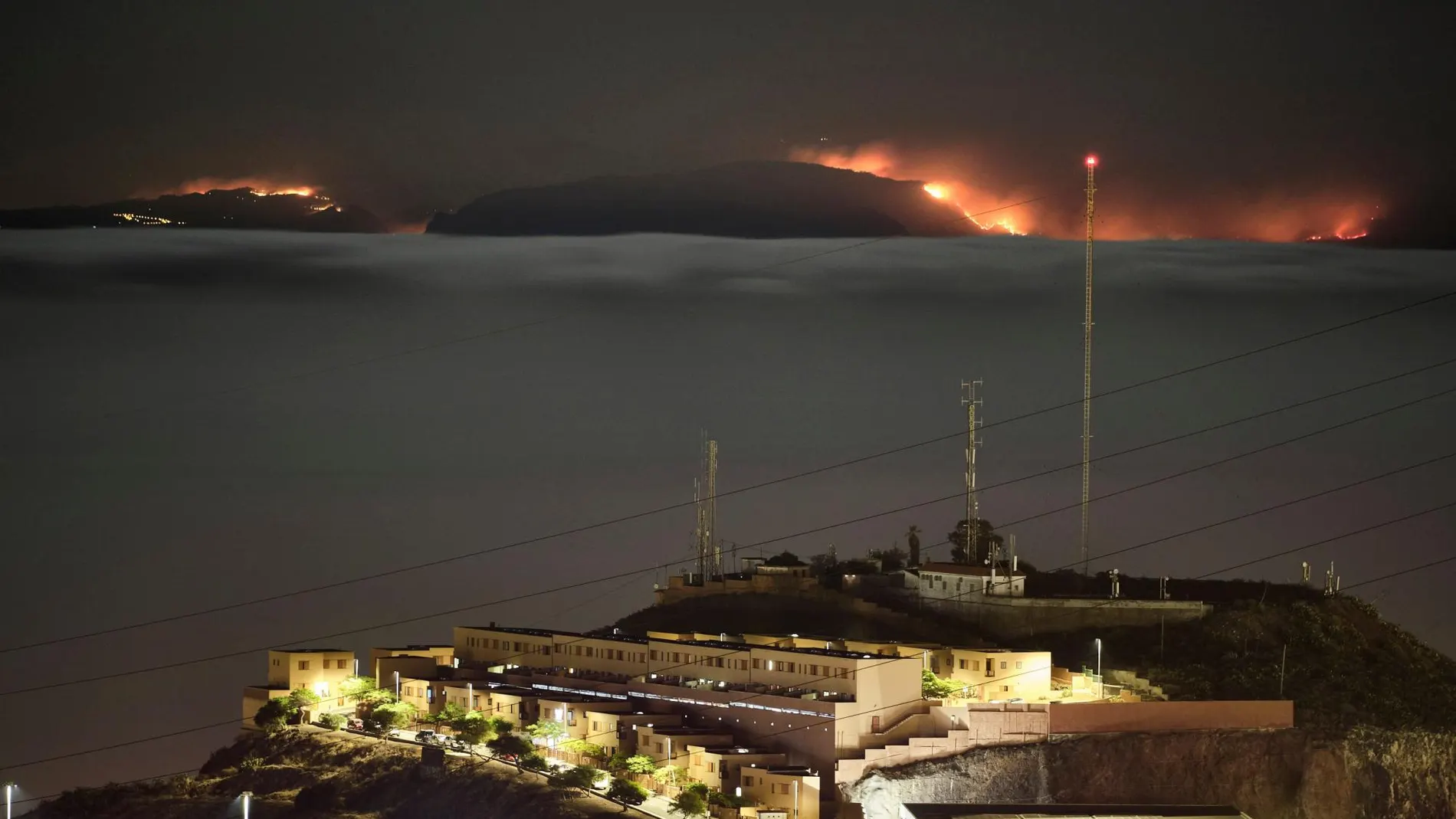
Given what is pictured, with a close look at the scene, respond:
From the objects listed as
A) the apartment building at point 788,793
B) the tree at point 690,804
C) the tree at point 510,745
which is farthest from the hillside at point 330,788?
the apartment building at point 788,793

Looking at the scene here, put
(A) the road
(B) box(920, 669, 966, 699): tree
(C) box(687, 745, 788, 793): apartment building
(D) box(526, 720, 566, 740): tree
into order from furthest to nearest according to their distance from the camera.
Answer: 1. (D) box(526, 720, 566, 740): tree
2. (B) box(920, 669, 966, 699): tree
3. (C) box(687, 745, 788, 793): apartment building
4. (A) the road

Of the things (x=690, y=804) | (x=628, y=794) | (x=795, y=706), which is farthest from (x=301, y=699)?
(x=690, y=804)

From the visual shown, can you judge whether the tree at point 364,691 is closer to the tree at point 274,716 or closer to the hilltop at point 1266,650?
the tree at point 274,716

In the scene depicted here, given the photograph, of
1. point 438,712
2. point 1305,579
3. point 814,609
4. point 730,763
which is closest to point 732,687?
point 730,763

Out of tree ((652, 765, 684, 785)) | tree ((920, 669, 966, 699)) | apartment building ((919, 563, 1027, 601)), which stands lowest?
tree ((652, 765, 684, 785))

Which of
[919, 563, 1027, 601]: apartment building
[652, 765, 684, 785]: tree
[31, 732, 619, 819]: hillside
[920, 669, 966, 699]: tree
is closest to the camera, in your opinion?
[652, 765, 684, 785]: tree

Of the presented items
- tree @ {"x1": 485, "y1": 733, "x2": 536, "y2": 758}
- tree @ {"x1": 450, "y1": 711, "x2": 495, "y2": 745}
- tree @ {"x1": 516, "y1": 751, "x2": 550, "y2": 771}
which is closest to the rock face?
tree @ {"x1": 516, "y1": 751, "x2": 550, "y2": 771}

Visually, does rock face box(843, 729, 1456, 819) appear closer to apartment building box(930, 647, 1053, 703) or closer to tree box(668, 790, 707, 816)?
apartment building box(930, 647, 1053, 703)
